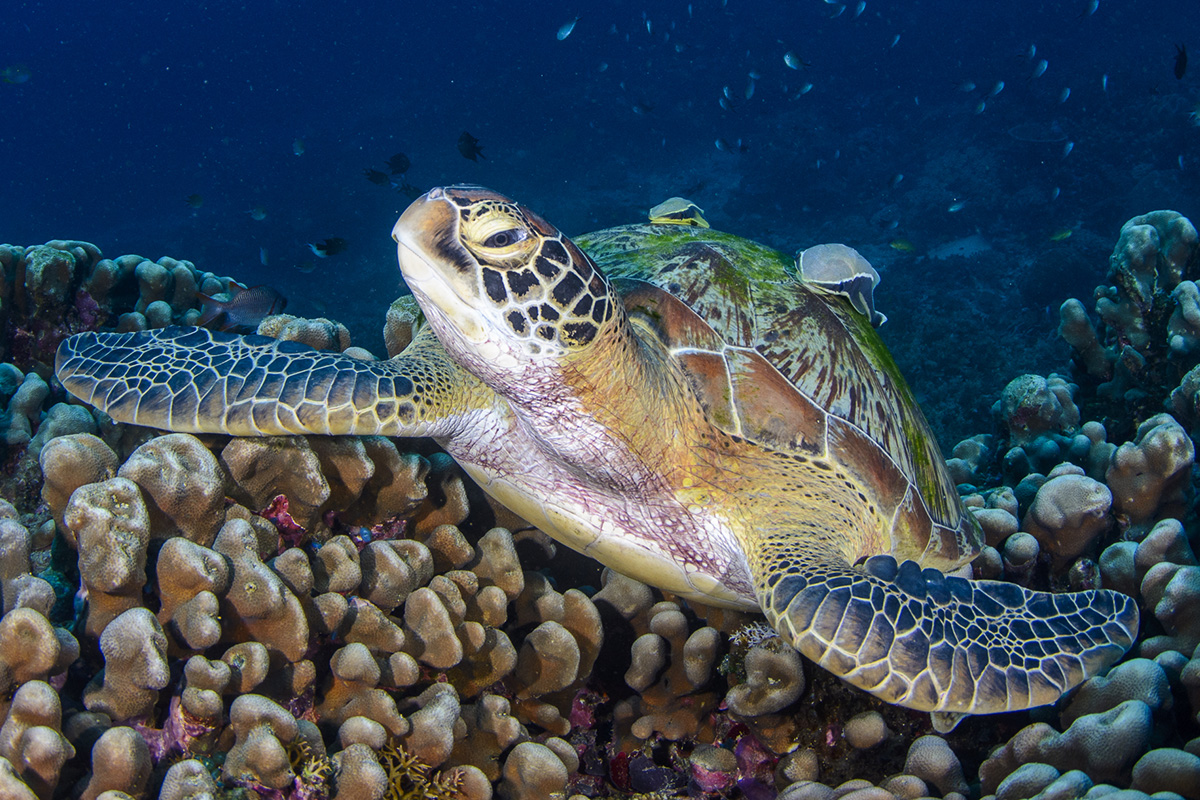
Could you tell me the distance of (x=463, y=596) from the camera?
6.82 feet

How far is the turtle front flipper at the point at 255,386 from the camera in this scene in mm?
2051

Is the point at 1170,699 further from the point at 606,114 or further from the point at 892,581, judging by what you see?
the point at 606,114

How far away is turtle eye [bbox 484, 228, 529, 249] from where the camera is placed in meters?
1.84

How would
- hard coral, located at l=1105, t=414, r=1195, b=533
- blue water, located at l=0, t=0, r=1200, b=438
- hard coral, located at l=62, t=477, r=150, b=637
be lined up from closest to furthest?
hard coral, located at l=62, t=477, r=150, b=637 < hard coral, located at l=1105, t=414, r=1195, b=533 < blue water, located at l=0, t=0, r=1200, b=438

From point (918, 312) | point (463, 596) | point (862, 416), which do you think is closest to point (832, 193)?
point (918, 312)

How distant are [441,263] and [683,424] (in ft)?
3.43

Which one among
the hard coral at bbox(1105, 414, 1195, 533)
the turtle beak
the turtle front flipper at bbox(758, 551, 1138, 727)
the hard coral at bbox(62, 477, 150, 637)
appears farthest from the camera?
the hard coral at bbox(1105, 414, 1195, 533)

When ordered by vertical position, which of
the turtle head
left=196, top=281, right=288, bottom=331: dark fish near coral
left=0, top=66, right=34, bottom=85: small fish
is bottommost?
left=0, top=66, right=34, bottom=85: small fish

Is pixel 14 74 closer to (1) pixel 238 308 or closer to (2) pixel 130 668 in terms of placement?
(1) pixel 238 308

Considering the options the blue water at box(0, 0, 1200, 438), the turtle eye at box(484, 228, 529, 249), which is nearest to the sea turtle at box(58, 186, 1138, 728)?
the turtle eye at box(484, 228, 529, 249)

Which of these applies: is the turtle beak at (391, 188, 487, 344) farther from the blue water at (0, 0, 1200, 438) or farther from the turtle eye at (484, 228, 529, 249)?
the blue water at (0, 0, 1200, 438)

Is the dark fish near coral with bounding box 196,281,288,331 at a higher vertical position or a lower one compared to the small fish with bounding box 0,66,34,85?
higher

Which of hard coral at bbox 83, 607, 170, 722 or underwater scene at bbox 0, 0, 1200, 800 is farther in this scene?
underwater scene at bbox 0, 0, 1200, 800

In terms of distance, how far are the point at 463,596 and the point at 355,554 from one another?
0.38m
